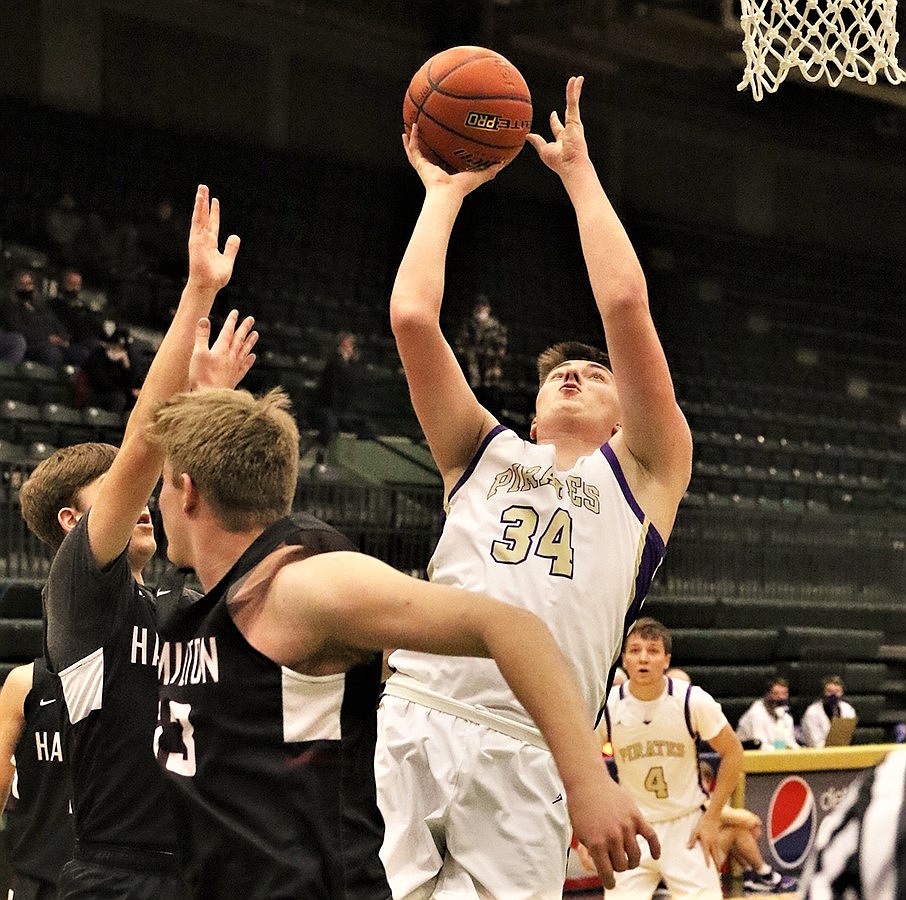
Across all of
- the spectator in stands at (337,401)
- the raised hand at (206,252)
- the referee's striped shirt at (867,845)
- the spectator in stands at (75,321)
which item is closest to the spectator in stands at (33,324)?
the spectator in stands at (75,321)

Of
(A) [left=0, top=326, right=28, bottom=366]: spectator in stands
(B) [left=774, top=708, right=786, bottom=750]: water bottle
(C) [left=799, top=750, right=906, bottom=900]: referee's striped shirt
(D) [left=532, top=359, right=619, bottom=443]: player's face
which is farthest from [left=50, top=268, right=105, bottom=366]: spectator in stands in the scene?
(C) [left=799, top=750, right=906, bottom=900]: referee's striped shirt

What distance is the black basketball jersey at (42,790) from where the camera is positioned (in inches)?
133

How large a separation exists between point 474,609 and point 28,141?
14.4 metres

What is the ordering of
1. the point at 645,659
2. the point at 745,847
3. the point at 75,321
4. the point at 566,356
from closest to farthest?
1. the point at 566,356
2. the point at 645,659
3. the point at 745,847
4. the point at 75,321

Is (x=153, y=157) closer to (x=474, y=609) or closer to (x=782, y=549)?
(x=782, y=549)

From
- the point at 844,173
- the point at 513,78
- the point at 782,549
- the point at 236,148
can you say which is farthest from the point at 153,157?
the point at 513,78

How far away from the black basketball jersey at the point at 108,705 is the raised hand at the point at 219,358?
1.30 feet

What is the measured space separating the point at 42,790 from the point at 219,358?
1.14 m

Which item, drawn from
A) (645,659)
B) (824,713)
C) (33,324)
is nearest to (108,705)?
(645,659)

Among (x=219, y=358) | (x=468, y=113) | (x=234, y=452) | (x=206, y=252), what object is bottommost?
(x=234, y=452)

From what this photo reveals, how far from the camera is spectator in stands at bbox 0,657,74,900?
338cm

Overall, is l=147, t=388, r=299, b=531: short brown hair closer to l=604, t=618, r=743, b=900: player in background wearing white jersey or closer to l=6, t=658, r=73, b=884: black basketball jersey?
l=6, t=658, r=73, b=884: black basketball jersey

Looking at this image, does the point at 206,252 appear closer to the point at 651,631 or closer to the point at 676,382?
the point at 651,631

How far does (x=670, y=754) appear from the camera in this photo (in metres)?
7.46
